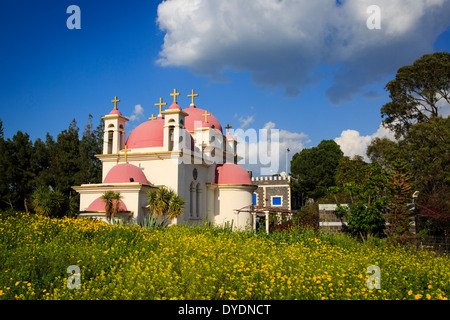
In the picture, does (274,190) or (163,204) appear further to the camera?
(274,190)

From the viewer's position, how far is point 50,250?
29.0ft

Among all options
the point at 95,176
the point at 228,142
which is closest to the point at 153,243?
the point at 228,142

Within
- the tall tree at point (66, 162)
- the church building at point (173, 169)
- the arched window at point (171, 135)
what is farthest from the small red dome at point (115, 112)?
the tall tree at point (66, 162)

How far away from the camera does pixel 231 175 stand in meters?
27.0

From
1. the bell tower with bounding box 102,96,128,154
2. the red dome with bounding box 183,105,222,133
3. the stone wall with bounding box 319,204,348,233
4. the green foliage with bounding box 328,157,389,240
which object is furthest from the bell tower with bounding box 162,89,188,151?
the green foliage with bounding box 328,157,389,240

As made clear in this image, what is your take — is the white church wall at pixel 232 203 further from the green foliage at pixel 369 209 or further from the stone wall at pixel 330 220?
the green foliage at pixel 369 209

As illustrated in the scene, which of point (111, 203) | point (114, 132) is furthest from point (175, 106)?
point (111, 203)

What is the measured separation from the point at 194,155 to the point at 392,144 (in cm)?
1658

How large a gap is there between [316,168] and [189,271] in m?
37.5

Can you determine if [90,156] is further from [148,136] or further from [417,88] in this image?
[417,88]

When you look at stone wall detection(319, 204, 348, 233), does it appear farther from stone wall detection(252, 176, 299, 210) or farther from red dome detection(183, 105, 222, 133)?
stone wall detection(252, 176, 299, 210)

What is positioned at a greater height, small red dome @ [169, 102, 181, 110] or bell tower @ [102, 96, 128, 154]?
small red dome @ [169, 102, 181, 110]

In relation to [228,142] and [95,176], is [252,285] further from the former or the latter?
[95,176]

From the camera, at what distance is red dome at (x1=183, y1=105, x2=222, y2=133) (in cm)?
2783
